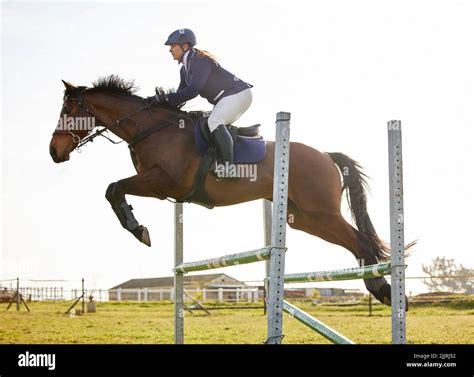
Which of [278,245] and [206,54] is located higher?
[206,54]

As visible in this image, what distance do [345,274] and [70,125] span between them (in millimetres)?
2727

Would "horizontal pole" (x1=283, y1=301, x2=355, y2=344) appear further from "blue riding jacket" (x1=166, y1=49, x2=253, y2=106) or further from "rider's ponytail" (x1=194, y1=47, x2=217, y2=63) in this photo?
"rider's ponytail" (x1=194, y1=47, x2=217, y2=63)

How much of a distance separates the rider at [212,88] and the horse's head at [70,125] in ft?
2.52

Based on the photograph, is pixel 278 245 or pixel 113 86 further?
pixel 113 86

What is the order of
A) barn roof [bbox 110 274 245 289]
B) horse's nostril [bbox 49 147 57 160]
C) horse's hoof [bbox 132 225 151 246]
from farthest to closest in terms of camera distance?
barn roof [bbox 110 274 245 289], horse's nostril [bbox 49 147 57 160], horse's hoof [bbox 132 225 151 246]

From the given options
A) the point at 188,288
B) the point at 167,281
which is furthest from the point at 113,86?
the point at 167,281

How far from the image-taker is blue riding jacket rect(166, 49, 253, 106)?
5.01 m

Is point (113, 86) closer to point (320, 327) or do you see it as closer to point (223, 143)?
point (223, 143)

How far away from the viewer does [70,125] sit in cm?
545

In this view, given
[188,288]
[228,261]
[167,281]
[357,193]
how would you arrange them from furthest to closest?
[167,281] → [188,288] → [357,193] → [228,261]

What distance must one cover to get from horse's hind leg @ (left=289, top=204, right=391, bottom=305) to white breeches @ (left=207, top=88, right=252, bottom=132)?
3.27 ft

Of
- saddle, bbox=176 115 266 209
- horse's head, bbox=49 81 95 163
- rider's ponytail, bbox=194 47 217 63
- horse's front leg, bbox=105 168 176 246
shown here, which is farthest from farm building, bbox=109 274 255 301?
rider's ponytail, bbox=194 47 217 63
